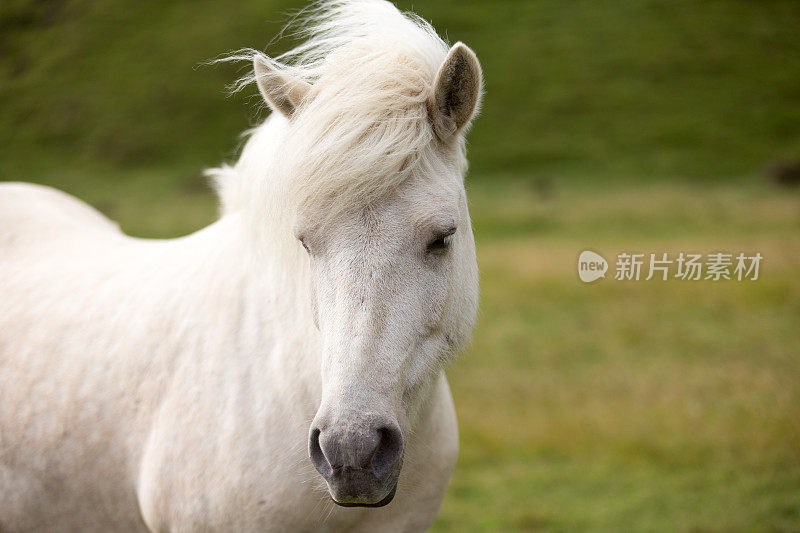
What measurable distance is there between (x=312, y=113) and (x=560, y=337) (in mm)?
9859

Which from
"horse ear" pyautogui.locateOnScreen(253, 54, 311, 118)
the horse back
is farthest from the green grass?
"horse ear" pyautogui.locateOnScreen(253, 54, 311, 118)

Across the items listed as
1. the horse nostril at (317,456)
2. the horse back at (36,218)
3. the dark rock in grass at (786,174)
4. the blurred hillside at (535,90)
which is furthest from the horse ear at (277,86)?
the dark rock in grass at (786,174)

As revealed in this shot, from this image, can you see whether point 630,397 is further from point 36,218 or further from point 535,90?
point 535,90

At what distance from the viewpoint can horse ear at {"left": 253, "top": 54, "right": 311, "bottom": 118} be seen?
8.09 ft

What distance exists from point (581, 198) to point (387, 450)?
2787 centimetres

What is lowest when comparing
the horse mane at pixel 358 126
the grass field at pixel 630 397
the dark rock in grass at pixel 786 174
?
the dark rock in grass at pixel 786 174

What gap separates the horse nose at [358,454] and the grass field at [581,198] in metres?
1.52

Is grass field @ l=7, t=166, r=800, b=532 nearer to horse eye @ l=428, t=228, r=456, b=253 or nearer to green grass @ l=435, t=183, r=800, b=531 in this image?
green grass @ l=435, t=183, r=800, b=531

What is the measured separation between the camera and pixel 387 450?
6.81ft

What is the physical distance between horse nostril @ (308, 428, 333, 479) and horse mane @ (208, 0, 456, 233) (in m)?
0.72

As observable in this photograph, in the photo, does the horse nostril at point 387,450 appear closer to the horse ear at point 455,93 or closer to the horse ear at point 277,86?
the horse ear at point 455,93

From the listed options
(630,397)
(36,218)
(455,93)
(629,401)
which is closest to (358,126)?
(455,93)

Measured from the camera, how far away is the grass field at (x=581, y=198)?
6.96 metres

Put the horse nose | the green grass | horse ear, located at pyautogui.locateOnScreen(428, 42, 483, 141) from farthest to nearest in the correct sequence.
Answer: the green grass, horse ear, located at pyautogui.locateOnScreen(428, 42, 483, 141), the horse nose
